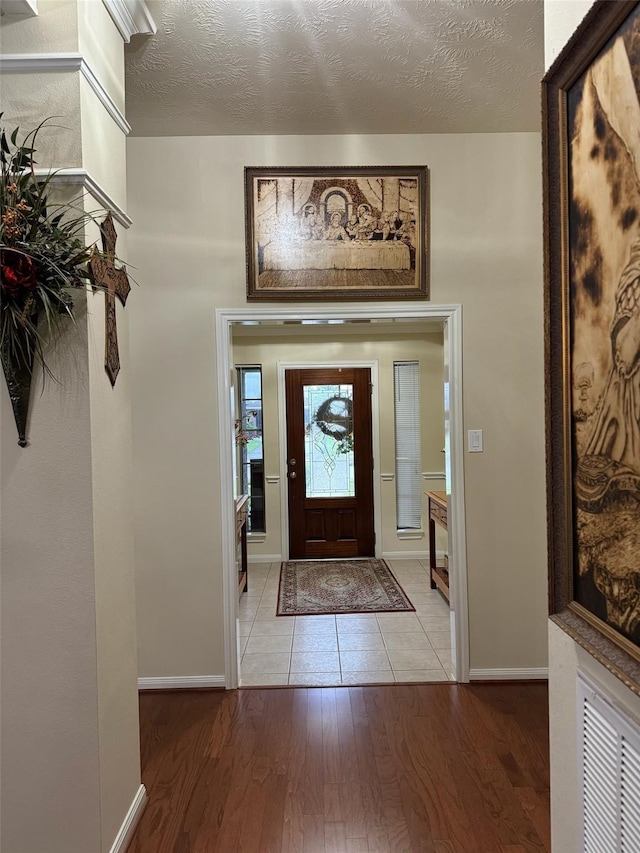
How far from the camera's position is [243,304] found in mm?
2984

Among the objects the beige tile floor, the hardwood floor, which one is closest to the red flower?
the hardwood floor

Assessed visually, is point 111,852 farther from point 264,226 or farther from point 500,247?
point 500,247

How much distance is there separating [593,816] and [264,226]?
108 inches

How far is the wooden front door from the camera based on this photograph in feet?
20.1

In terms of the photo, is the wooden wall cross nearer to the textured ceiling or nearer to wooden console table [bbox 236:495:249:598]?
the textured ceiling

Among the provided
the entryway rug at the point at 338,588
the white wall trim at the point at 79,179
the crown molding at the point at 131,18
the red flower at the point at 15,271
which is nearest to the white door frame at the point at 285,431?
the entryway rug at the point at 338,588

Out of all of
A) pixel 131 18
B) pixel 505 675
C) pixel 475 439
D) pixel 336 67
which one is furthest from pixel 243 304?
pixel 505 675

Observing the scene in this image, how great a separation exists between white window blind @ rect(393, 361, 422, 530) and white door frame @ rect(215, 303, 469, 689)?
10.1ft

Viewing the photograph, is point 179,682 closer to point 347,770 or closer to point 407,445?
point 347,770

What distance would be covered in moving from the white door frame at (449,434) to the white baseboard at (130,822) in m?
0.94

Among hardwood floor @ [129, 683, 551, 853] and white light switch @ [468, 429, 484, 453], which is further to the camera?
white light switch @ [468, 429, 484, 453]

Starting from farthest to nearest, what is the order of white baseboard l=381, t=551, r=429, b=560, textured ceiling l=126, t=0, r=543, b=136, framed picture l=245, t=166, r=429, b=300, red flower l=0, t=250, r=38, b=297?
1. white baseboard l=381, t=551, r=429, b=560
2. framed picture l=245, t=166, r=429, b=300
3. textured ceiling l=126, t=0, r=543, b=136
4. red flower l=0, t=250, r=38, b=297

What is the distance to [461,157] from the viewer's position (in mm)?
2992

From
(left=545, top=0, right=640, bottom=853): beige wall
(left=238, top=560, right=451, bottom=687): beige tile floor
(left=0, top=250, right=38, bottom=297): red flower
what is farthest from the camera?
(left=238, top=560, right=451, bottom=687): beige tile floor
